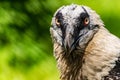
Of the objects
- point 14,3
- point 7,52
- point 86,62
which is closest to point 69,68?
point 86,62

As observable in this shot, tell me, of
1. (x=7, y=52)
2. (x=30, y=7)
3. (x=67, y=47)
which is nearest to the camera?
(x=67, y=47)

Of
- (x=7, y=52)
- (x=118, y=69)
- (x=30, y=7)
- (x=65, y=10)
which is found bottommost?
(x=118, y=69)

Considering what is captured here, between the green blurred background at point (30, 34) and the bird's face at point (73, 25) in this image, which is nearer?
the bird's face at point (73, 25)

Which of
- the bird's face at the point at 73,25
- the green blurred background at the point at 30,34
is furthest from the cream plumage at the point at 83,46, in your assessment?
the green blurred background at the point at 30,34

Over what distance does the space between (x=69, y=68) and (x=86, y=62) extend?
14cm

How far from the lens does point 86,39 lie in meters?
6.08

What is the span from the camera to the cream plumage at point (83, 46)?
5957 mm

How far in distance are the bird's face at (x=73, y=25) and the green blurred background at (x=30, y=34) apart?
279cm

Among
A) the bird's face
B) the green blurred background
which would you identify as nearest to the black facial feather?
the bird's face

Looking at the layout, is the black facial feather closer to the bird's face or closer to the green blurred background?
the bird's face

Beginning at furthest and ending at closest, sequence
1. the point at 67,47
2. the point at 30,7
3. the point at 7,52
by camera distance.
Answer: the point at 30,7
the point at 7,52
the point at 67,47

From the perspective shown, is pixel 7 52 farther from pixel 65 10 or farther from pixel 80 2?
pixel 65 10

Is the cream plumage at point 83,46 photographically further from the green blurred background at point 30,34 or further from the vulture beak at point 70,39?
the green blurred background at point 30,34

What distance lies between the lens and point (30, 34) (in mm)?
9375
